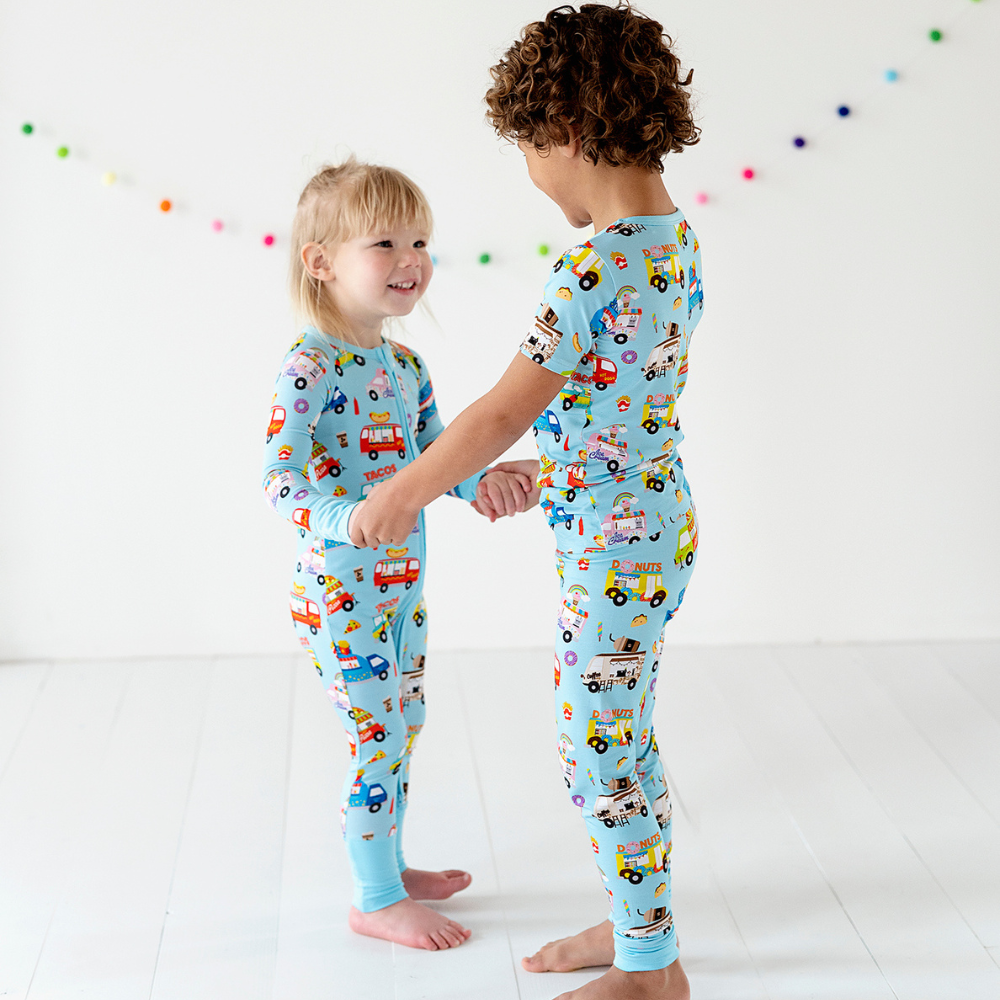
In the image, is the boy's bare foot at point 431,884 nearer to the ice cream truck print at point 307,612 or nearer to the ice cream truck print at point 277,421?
the ice cream truck print at point 307,612

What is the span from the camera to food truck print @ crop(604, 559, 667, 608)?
1.27 meters

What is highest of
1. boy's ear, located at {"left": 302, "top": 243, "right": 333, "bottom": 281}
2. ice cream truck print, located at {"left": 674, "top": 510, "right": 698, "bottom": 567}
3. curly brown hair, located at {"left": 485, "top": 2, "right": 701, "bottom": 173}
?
curly brown hair, located at {"left": 485, "top": 2, "right": 701, "bottom": 173}

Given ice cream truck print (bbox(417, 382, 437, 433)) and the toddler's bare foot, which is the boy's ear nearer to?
ice cream truck print (bbox(417, 382, 437, 433))

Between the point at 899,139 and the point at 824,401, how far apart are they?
1.86 ft

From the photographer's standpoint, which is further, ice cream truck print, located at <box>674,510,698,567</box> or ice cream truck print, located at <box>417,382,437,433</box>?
ice cream truck print, located at <box>417,382,437,433</box>

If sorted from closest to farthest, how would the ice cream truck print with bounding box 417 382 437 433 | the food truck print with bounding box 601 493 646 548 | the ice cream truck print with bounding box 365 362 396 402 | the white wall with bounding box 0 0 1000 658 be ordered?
the food truck print with bounding box 601 493 646 548, the ice cream truck print with bounding box 365 362 396 402, the ice cream truck print with bounding box 417 382 437 433, the white wall with bounding box 0 0 1000 658

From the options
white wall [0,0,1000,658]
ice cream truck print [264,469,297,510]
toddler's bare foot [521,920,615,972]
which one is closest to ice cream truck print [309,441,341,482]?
ice cream truck print [264,469,297,510]

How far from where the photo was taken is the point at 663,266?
1.20 meters

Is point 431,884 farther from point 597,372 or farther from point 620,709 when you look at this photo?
point 597,372

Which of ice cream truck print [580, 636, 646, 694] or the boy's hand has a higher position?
the boy's hand

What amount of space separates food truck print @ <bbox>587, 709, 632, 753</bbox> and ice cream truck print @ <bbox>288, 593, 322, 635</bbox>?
15.2 inches

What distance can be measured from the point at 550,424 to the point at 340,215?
0.42m

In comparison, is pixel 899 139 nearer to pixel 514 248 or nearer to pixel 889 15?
pixel 889 15

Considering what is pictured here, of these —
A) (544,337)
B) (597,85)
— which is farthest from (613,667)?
(597,85)
